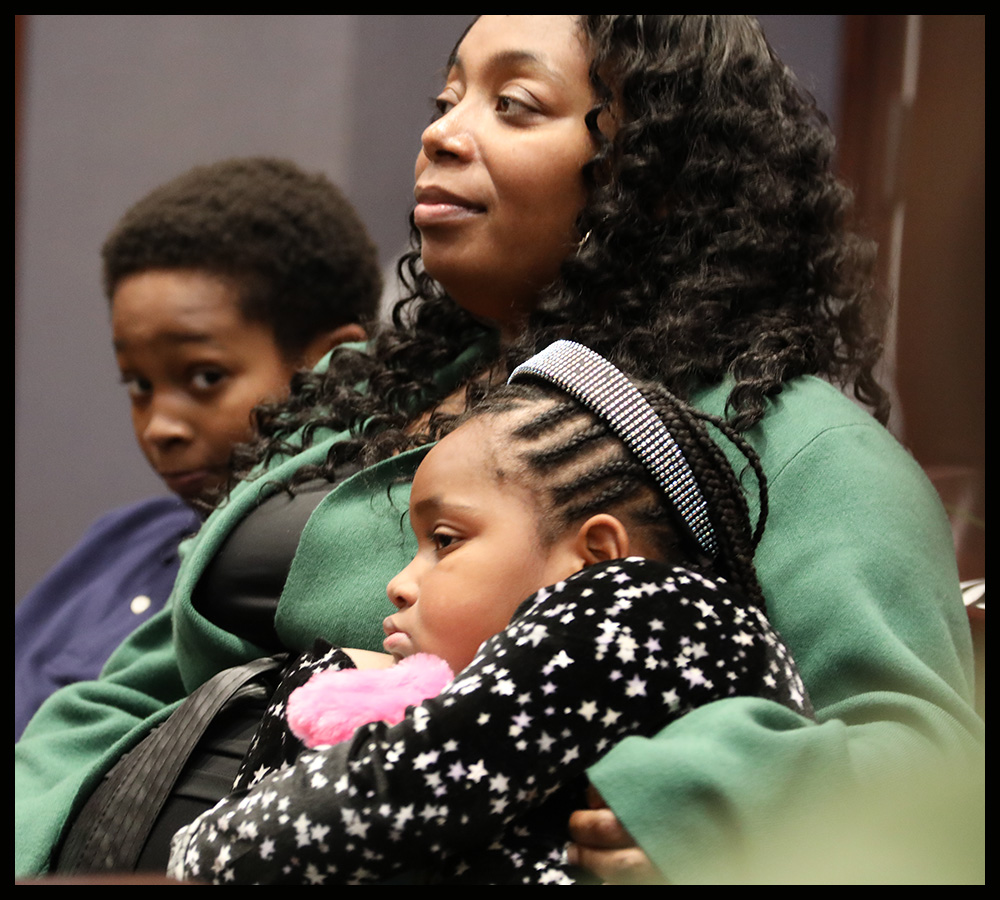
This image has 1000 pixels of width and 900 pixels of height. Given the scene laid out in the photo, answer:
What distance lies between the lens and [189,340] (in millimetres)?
2223

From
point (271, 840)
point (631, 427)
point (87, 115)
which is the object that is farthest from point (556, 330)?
point (87, 115)

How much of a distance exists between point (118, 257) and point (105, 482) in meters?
0.82

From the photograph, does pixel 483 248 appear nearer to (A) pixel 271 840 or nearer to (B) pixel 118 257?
(A) pixel 271 840

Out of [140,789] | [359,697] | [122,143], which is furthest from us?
[122,143]

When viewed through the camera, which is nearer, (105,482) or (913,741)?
(913,741)

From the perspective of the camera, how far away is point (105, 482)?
297cm

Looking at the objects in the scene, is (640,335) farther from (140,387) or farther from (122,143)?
(122,143)

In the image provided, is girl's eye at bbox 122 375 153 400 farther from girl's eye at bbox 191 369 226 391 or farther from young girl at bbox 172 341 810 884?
young girl at bbox 172 341 810 884

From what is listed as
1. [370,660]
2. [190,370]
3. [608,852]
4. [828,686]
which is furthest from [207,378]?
[608,852]

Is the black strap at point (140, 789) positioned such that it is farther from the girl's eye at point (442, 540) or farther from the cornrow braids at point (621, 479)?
the cornrow braids at point (621, 479)

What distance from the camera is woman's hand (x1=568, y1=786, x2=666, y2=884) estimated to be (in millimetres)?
902

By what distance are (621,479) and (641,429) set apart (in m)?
0.05

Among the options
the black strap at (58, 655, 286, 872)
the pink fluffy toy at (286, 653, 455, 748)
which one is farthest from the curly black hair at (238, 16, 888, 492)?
the pink fluffy toy at (286, 653, 455, 748)

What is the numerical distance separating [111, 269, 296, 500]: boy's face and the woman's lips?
2.69 feet
